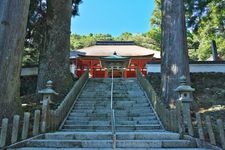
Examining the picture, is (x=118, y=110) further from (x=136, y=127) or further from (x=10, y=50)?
(x=10, y=50)

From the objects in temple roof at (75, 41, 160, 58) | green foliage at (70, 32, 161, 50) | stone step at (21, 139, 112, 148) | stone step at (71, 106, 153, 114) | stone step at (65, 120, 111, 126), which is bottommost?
stone step at (21, 139, 112, 148)

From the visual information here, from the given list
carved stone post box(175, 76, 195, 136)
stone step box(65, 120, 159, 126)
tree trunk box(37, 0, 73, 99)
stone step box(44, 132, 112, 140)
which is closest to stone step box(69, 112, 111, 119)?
stone step box(65, 120, 159, 126)

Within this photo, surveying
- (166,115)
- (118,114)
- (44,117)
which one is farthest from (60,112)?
(166,115)

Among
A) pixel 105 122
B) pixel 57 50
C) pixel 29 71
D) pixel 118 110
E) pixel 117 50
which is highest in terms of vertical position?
pixel 117 50

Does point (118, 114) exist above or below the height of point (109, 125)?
above

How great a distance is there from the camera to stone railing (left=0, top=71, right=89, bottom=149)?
5395 mm

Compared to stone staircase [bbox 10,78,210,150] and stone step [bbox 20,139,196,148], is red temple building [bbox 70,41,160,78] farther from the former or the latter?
stone step [bbox 20,139,196,148]

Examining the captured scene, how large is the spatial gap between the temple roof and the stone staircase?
817 centimetres

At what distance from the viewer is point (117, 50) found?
24.3m

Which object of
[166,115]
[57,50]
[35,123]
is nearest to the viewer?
[35,123]

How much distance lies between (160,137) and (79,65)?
51.1 feet

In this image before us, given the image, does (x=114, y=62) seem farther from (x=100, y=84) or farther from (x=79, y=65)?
(x=100, y=84)

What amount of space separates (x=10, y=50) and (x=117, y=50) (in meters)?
17.5

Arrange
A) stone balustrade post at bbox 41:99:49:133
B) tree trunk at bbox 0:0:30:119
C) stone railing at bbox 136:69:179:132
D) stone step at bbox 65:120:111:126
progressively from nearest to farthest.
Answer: stone balustrade post at bbox 41:99:49:133, stone railing at bbox 136:69:179:132, tree trunk at bbox 0:0:30:119, stone step at bbox 65:120:111:126
